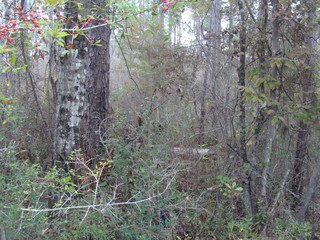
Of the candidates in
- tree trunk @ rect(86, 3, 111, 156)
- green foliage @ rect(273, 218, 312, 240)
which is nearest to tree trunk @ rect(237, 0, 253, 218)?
green foliage @ rect(273, 218, 312, 240)

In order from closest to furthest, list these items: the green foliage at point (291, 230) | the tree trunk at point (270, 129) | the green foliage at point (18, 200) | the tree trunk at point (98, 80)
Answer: the green foliage at point (18, 200), the green foliage at point (291, 230), the tree trunk at point (270, 129), the tree trunk at point (98, 80)

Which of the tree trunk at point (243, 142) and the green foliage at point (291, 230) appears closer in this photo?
the green foliage at point (291, 230)

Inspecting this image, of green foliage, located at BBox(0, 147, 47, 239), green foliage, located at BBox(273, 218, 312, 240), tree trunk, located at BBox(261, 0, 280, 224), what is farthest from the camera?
tree trunk, located at BBox(261, 0, 280, 224)

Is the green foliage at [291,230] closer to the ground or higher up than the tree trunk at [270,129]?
closer to the ground

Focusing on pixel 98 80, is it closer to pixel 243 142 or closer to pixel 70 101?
pixel 70 101

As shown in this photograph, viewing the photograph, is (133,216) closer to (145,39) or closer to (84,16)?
(84,16)

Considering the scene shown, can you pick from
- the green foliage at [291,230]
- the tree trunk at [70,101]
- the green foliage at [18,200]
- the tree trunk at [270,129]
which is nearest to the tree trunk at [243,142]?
the tree trunk at [270,129]

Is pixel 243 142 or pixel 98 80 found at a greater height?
pixel 98 80

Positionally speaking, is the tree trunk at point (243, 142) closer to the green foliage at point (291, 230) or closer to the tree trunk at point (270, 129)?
the tree trunk at point (270, 129)

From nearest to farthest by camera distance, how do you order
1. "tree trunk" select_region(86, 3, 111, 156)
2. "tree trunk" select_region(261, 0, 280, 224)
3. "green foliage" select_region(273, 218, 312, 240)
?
"green foliage" select_region(273, 218, 312, 240), "tree trunk" select_region(261, 0, 280, 224), "tree trunk" select_region(86, 3, 111, 156)

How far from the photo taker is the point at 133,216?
3.08m

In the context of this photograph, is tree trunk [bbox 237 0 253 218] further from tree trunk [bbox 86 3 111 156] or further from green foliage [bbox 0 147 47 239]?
green foliage [bbox 0 147 47 239]

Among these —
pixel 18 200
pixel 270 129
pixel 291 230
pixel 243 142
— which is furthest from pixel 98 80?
pixel 291 230

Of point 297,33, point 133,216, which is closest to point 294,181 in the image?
point 297,33
